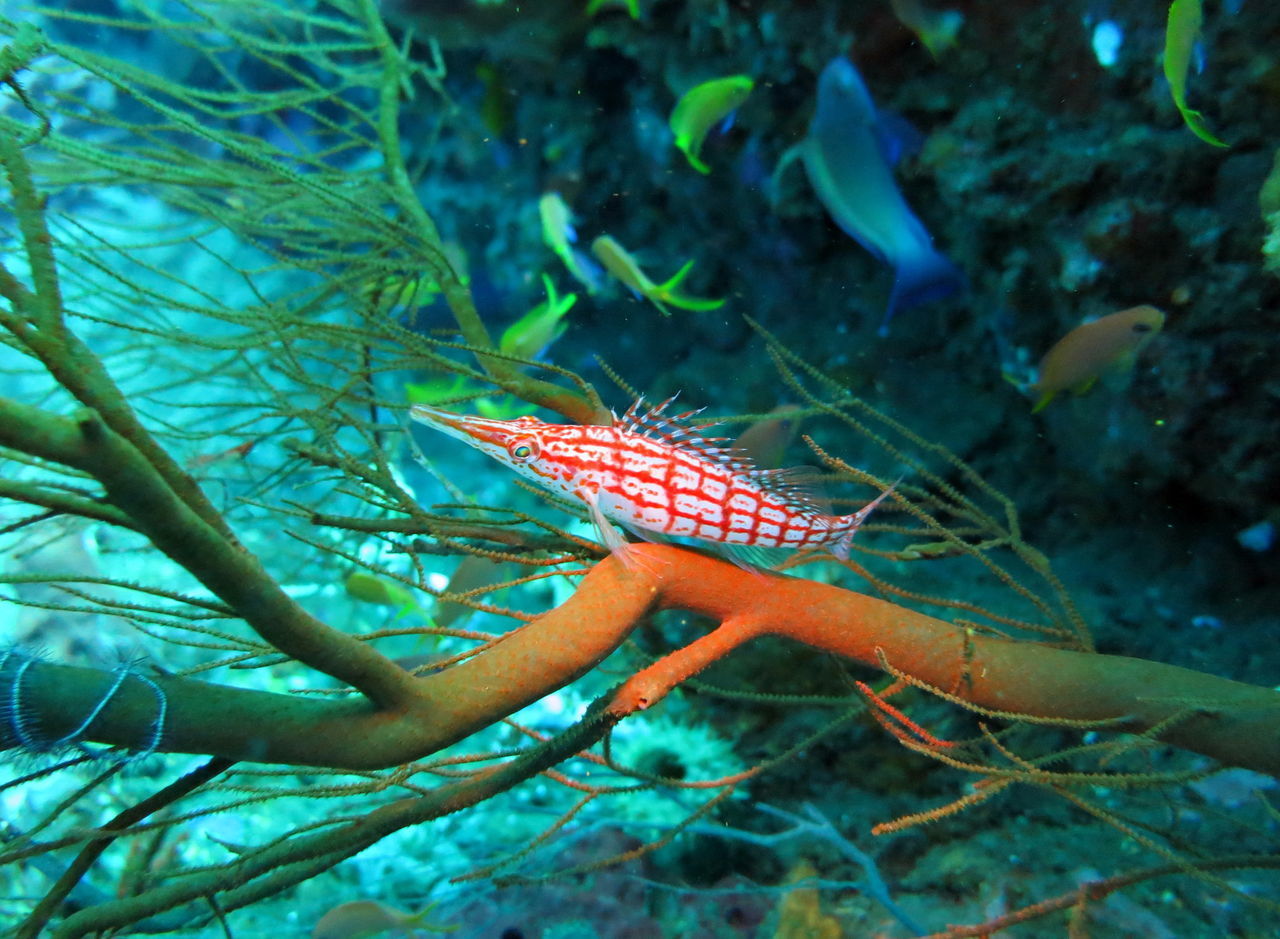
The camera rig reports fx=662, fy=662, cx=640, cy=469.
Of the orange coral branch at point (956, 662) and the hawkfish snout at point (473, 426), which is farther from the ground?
the hawkfish snout at point (473, 426)

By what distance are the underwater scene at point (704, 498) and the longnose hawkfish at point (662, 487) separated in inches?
0.9

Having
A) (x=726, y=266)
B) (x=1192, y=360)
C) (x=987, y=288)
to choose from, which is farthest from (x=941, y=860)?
(x=726, y=266)

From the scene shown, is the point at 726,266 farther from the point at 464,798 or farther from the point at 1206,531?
the point at 464,798

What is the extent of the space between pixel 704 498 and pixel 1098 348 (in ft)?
7.86

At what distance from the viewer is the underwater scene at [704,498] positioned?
1.77 metres

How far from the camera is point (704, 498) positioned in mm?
2486

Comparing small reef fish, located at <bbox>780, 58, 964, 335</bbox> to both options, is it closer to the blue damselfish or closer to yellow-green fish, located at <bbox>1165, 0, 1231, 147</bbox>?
the blue damselfish

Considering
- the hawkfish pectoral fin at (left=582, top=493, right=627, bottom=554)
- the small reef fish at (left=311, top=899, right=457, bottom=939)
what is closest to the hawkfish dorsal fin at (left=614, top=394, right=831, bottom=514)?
the hawkfish pectoral fin at (left=582, top=493, right=627, bottom=554)

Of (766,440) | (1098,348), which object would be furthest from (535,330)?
(1098,348)

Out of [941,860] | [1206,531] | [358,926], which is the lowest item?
[358,926]

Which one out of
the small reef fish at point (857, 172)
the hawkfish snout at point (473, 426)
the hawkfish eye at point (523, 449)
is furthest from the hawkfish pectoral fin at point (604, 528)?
the small reef fish at point (857, 172)

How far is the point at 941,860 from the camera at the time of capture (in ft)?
11.8

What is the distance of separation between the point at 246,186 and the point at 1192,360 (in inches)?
216

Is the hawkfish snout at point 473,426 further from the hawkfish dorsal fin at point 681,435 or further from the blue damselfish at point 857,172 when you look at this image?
the blue damselfish at point 857,172
